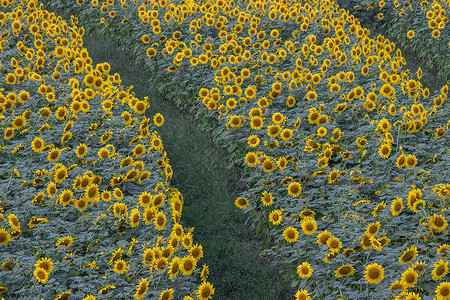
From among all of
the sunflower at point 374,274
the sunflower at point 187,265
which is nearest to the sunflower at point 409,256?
the sunflower at point 374,274

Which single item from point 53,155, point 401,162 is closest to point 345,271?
point 401,162

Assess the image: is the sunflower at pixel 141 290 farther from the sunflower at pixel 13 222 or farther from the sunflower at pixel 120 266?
the sunflower at pixel 13 222

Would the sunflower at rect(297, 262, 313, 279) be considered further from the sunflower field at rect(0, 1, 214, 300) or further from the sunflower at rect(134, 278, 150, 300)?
the sunflower at rect(134, 278, 150, 300)

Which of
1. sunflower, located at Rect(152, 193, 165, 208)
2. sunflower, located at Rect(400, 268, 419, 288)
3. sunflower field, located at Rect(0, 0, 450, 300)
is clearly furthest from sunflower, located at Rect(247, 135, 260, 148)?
sunflower, located at Rect(400, 268, 419, 288)

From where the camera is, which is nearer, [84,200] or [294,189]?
[84,200]

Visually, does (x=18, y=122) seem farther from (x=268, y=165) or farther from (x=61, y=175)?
(x=268, y=165)

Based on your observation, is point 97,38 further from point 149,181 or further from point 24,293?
point 24,293
